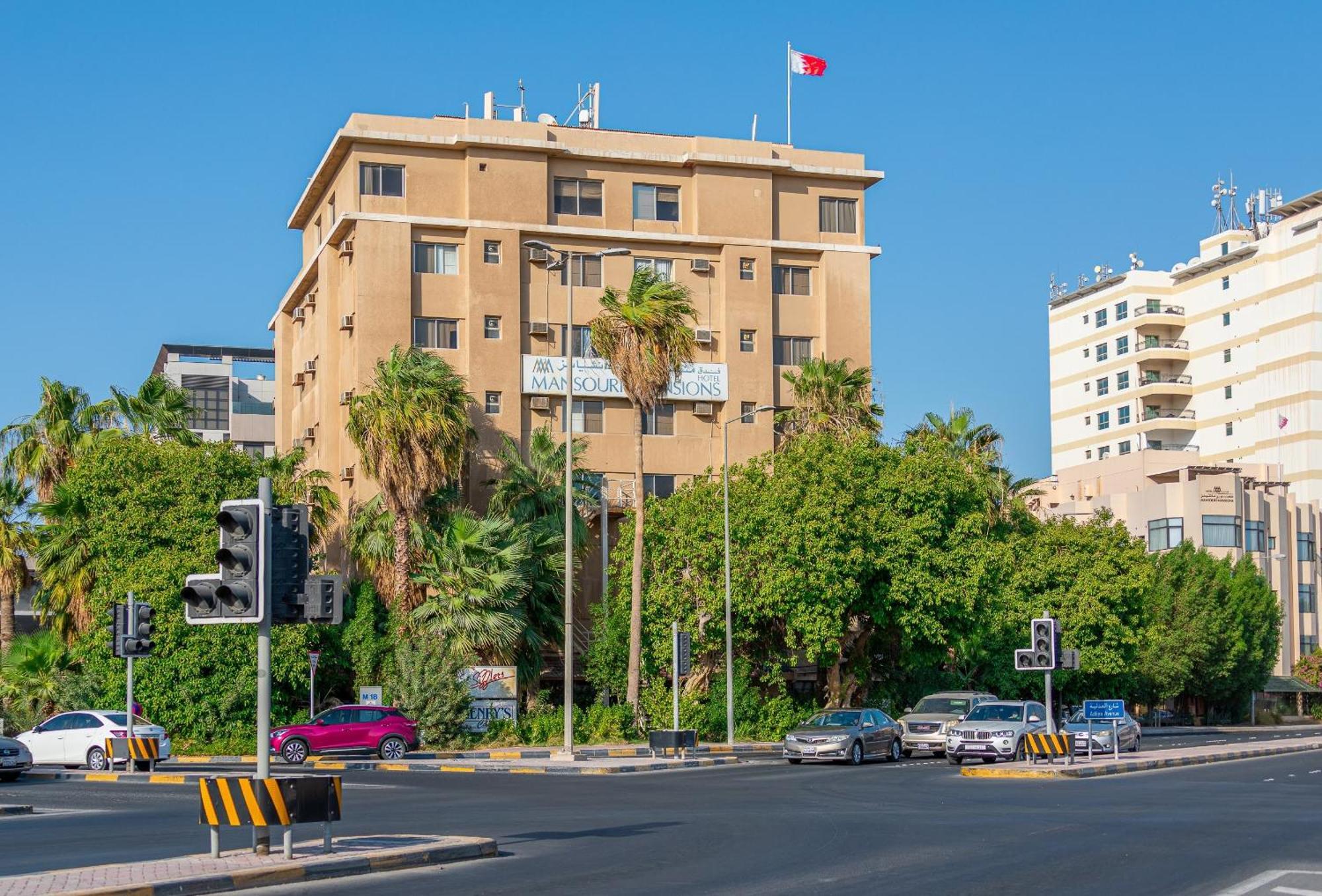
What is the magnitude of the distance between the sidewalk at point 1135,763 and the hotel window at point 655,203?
29.6 meters

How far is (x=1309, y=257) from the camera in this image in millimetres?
103562

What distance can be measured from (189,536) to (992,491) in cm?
3210

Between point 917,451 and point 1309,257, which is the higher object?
point 1309,257

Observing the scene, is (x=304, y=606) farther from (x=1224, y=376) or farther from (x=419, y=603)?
(x=1224, y=376)

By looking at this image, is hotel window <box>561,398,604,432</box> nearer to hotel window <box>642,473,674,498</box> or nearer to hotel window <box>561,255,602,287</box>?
hotel window <box>642,473,674,498</box>

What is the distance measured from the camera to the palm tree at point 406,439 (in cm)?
5034

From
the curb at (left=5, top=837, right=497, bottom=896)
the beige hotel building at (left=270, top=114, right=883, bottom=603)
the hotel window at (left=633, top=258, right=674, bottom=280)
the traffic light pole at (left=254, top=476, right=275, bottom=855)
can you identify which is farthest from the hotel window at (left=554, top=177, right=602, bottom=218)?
the traffic light pole at (left=254, top=476, right=275, bottom=855)

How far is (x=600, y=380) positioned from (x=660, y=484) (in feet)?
16.1

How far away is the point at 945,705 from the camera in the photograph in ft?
145

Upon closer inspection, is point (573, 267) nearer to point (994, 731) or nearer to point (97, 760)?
point (994, 731)

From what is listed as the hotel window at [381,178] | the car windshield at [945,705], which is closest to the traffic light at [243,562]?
the car windshield at [945,705]

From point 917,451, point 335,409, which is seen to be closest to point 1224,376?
point 917,451

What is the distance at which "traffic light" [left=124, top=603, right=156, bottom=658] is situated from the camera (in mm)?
34031

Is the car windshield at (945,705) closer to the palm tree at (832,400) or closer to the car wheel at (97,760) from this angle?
the palm tree at (832,400)
